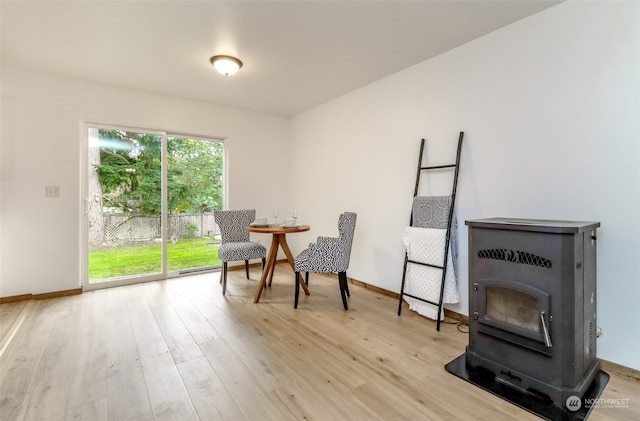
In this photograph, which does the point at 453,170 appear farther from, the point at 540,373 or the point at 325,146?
the point at 325,146

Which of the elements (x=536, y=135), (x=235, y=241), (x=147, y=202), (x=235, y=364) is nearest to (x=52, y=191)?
(x=147, y=202)

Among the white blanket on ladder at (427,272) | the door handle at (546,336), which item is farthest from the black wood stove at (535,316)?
the white blanket on ladder at (427,272)

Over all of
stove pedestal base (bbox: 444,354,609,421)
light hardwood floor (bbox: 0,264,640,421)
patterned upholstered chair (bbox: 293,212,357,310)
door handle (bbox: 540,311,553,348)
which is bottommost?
light hardwood floor (bbox: 0,264,640,421)

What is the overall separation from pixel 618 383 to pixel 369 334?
4.88 ft

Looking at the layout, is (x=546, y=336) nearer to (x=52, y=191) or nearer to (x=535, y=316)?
(x=535, y=316)

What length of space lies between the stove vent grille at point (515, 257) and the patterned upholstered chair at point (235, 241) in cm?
245

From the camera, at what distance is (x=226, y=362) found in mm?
1916

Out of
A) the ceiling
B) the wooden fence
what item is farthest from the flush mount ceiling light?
the wooden fence

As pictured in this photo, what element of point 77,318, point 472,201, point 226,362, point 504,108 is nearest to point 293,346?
point 226,362

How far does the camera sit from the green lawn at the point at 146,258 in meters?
3.60

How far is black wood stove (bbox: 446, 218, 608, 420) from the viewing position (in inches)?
59.1

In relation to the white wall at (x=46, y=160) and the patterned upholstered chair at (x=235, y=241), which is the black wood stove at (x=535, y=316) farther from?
the white wall at (x=46, y=160)

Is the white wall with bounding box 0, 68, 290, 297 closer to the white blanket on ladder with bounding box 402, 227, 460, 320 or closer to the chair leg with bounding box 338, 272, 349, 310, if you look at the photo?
the chair leg with bounding box 338, 272, 349, 310

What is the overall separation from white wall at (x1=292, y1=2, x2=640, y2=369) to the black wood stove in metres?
0.25
